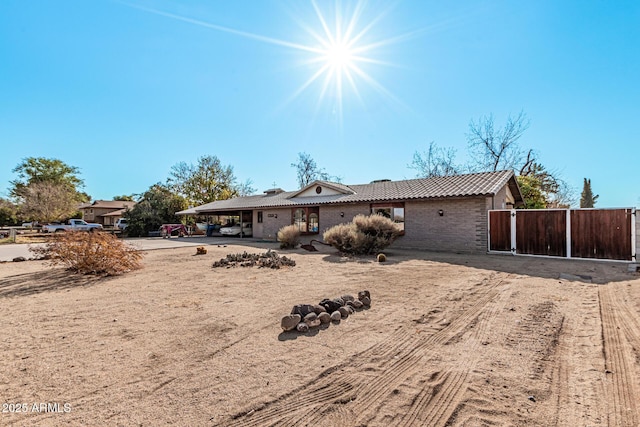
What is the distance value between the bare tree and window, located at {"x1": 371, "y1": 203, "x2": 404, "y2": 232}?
1776 cm

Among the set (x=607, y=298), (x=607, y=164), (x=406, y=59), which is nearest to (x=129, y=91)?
(x=406, y=59)

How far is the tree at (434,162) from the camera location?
31078 mm

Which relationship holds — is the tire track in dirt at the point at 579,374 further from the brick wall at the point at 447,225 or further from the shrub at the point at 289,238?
the shrub at the point at 289,238

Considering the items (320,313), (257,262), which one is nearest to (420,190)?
(257,262)

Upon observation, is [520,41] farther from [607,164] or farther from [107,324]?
[607,164]

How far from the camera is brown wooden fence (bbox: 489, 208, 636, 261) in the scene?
986 centimetres

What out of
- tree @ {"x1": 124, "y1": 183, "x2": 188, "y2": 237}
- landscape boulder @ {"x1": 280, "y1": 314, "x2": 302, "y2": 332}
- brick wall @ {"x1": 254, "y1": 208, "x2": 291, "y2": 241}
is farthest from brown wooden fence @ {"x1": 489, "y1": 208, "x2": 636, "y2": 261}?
tree @ {"x1": 124, "y1": 183, "x2": 188, "y2": 237}

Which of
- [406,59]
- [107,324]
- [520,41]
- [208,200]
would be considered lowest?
[107,324]

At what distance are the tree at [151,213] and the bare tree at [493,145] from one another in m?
31.2

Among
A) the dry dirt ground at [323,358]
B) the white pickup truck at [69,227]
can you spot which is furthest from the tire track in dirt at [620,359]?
the white pickup truck at [69,227]

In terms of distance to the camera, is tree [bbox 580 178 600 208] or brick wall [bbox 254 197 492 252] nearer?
brick wall [bbox 254 197 492 252]

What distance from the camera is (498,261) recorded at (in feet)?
33.7

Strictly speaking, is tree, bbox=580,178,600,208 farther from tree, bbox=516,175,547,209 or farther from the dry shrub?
the dry shrub

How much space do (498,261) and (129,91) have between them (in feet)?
56.4
